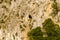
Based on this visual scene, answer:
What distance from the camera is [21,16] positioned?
9805mm

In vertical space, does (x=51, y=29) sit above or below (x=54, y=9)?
below

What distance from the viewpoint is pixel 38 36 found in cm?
959

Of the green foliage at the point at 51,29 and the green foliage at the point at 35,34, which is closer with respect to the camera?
the green foliage at the point at 35,34

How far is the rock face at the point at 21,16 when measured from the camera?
9461 mm

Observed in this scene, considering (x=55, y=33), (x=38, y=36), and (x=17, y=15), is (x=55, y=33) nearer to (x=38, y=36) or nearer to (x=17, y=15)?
(x=38, y=36)

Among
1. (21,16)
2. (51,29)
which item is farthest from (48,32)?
(21,16)

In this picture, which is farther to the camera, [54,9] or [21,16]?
[54,9]

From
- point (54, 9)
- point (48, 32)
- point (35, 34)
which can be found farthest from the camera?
point (54, 9)

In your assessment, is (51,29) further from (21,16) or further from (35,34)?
(21,16)

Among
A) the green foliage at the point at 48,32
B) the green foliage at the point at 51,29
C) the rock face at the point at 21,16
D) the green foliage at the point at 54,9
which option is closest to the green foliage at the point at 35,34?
the green foliage at the point at 48,32

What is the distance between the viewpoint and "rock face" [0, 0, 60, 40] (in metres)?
9.46

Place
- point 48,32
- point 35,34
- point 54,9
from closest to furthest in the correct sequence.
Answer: point 35,34, point 48,32, point 54,9

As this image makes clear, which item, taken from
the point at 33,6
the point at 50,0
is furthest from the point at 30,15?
the point at 50,0

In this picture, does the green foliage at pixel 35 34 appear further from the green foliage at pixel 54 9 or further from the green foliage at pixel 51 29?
the green foliage at pixel 54 9
